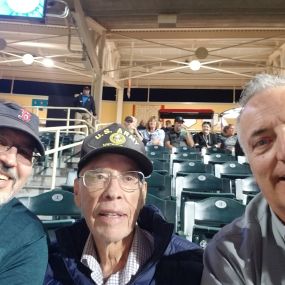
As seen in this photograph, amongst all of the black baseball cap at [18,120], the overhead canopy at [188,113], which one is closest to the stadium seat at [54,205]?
the black baseball cap at [18,120]

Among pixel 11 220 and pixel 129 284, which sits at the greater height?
pixel 11 220

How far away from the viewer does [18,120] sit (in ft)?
3.46

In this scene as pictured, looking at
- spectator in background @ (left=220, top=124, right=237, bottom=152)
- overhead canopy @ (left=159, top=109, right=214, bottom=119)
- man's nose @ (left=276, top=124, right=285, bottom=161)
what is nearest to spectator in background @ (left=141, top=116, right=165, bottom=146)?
spectator in background @ (left=220, top=124, right=237, bottom=152)

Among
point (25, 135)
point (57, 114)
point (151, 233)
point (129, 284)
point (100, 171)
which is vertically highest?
point (57, 114)

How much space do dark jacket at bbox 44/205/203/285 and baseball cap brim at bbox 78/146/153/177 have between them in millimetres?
189

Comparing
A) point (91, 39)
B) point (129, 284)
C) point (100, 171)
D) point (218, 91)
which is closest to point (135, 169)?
point (100, 171)

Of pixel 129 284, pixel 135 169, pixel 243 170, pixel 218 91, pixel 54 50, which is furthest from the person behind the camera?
pixel 218 91

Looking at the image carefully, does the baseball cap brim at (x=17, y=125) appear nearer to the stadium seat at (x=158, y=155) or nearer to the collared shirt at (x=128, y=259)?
the collared shirt at (x=128, y=259)

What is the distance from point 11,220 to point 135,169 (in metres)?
0.43

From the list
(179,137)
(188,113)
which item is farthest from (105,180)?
(188,113)

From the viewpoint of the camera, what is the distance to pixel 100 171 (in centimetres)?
103

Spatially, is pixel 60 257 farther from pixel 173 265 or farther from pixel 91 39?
pixel 91 39

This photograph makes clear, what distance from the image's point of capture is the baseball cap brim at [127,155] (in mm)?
1023

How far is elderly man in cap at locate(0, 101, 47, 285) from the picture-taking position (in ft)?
3.17
